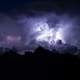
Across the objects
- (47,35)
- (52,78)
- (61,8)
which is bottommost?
(52,78)

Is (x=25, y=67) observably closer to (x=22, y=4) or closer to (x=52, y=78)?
(x=52, y=78)

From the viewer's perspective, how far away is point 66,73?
319 cm

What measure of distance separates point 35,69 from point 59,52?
0.51 meters

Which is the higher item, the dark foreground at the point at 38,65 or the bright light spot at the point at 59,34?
the bright light spot at the point at 59,34

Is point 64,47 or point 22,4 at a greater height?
point 22,4

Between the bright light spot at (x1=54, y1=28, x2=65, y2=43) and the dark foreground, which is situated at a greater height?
the bright light spot at (x1=54, y1=28, x2=65, y2=43)

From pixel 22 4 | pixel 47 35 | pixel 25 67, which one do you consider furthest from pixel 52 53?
pixel 22 4

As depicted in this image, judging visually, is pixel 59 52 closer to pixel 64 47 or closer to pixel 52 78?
pixel 64 47

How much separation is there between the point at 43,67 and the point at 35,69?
0.14 meters

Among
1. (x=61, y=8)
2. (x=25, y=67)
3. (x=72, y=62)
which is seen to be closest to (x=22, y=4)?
(x=61, y=8)

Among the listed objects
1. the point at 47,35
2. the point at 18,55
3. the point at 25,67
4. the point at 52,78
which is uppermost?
A: the point at 47,35

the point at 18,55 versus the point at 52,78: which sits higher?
the point at 18,55

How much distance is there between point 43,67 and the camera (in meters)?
3.22

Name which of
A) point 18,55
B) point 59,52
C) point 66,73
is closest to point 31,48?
point 18,55
